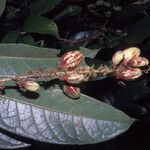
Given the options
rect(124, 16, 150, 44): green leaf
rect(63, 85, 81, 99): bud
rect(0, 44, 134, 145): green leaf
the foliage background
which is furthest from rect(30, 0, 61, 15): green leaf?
rect(63, 85, 81, 99): bud

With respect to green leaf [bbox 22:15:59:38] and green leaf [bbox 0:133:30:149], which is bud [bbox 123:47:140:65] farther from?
green leaf [bbox 22:15:59:38]

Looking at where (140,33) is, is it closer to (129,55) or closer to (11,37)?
(11,37)

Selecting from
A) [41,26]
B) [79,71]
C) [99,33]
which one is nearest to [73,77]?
[79,71]

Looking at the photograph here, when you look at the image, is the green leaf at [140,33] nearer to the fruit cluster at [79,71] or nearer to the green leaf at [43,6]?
the green leaf at [43,6]

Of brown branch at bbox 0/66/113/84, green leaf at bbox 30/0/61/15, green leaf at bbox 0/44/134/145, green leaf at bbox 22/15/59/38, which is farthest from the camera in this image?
green leaf at bbox 30/0/61/15

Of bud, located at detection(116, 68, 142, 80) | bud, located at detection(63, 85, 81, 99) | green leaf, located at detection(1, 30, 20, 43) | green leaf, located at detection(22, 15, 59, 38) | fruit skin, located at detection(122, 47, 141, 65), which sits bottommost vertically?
green leaf, located at detection(1, 30, 20, 43)

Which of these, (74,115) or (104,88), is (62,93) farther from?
(104,88)

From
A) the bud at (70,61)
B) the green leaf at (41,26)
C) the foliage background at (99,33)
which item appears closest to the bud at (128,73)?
the bud at (70,61)

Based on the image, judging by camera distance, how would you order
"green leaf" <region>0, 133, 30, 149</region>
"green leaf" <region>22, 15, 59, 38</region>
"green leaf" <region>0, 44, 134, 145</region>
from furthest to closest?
"green leaf" <region>22, 15, 59, 38</region>, "green leaf" <region>0, 133, 30, 149</region>, "green leaf" <region>0, 44, 134, 145</region>
